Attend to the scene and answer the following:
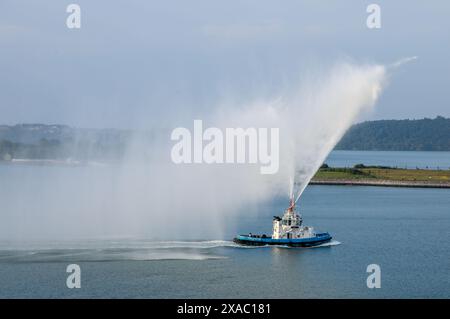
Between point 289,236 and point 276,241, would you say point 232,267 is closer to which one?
point 276,241

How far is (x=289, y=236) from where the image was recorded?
1797 inches

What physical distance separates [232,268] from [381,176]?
8295 cm

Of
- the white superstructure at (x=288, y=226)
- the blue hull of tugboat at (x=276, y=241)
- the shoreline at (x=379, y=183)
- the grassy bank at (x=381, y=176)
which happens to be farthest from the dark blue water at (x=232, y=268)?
the grassy bank at (x=381, y=176)

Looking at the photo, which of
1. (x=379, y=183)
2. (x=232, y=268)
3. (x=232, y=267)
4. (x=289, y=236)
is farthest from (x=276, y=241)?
(x=379, y=183)

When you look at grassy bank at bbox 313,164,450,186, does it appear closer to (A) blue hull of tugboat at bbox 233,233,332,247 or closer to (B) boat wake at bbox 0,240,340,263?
(A) blue hull of tugboat at bbox 233,233,332,247

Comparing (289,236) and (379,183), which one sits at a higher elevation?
(379,183)

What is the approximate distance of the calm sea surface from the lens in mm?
33125

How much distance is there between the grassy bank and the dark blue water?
57.6 m

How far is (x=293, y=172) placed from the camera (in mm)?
48656

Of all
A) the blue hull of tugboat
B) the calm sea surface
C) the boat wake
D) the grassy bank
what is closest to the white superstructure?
the blue hull of tugboat

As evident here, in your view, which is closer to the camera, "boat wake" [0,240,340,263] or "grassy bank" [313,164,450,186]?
"boat wake" [0,240,340,263]
